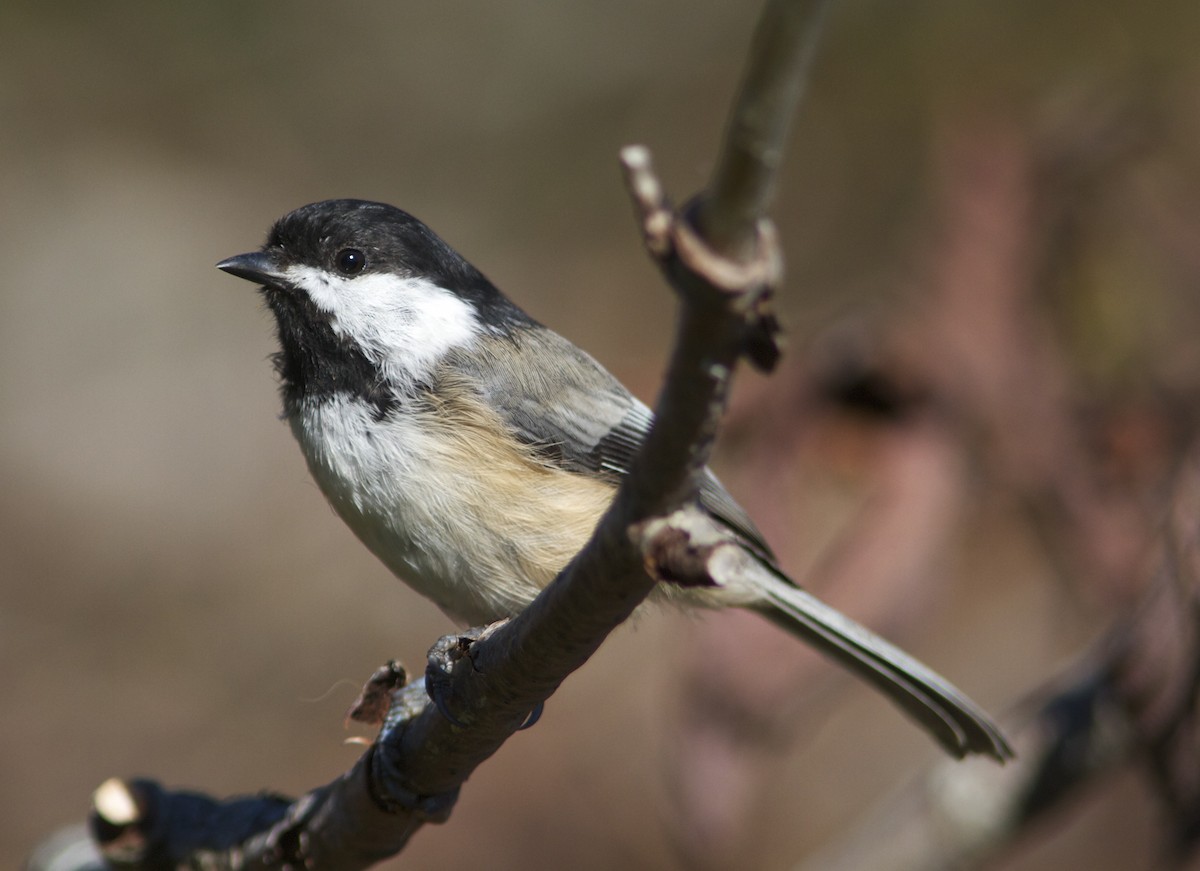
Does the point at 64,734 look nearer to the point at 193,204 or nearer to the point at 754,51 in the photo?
the point at 193,204

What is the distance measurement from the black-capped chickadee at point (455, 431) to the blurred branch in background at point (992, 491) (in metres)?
0.14

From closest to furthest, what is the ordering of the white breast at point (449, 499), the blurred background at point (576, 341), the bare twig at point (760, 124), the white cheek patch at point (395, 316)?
1. the bare twig at point (760, 124)
2. the white breast at point (449, 499)
3. the white cheek patch at point (395, 316)
4. the blurred background at point (576, 341)

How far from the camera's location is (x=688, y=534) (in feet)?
3.46

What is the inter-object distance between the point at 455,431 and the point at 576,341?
325cm

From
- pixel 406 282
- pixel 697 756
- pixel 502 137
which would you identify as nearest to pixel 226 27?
pixel 502 137

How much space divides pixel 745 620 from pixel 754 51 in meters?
1.53

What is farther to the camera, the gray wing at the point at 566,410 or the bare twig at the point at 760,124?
the gray wing at the point at 566,410

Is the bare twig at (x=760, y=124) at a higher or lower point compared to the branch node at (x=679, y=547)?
higher

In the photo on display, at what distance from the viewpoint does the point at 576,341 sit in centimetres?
527

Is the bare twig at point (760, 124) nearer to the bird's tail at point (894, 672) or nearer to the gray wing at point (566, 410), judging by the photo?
the gray wing at point (566, 410)

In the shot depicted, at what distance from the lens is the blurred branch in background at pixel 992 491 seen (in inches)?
80.4

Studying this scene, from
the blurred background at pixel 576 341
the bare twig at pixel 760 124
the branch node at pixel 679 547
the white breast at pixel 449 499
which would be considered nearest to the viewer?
the bare twig at pixel 760 124

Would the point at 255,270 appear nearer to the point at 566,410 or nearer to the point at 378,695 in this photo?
the point at 566,410

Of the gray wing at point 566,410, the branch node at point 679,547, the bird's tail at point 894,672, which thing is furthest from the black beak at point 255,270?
the branch node at point 679,547
